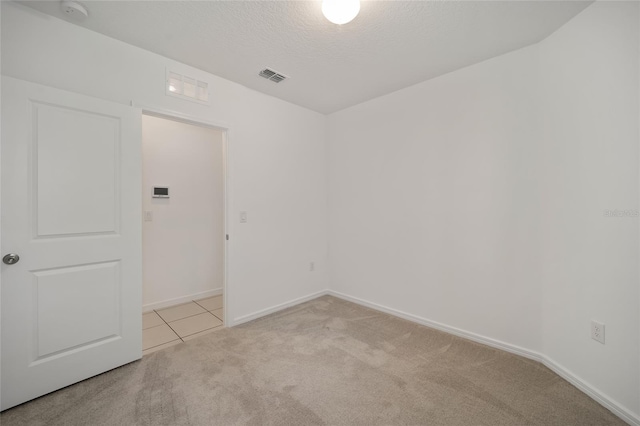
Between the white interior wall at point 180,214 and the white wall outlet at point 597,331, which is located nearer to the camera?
the white wall outlet at point 597,331

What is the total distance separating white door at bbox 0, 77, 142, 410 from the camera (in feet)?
5.56

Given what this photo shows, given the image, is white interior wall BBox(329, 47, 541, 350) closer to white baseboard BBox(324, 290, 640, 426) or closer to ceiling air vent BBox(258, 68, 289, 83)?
white baseboard BBox(324, 290, 640, 426)

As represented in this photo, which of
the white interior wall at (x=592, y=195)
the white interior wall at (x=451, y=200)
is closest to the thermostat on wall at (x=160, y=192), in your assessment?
the white interior wall at (x=451, y=200)

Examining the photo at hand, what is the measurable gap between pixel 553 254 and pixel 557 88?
4.19 feet

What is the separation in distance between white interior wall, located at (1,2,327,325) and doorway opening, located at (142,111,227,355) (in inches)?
12.4

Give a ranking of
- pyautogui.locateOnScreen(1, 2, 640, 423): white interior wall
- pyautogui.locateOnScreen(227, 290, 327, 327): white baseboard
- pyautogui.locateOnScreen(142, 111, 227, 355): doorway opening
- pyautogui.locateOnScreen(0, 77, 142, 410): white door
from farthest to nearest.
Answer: pyautogui.locateOnScreen(142, 111, 227, 355): doorway opening < pyautogui.locateOnScreen(227, 290, 327, 327): white baseboard < pyautogui.locateOnScreen(1, 2, 640, 423): white interior wall < pyautogui.locateOnScreen(0, 77, 142, 410): white door

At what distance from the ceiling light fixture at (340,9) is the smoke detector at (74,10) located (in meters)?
1.62

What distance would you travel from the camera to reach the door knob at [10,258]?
5.44ft

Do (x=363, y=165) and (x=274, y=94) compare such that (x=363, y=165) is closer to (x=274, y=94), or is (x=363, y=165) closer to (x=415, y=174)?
(x=415, y=174)

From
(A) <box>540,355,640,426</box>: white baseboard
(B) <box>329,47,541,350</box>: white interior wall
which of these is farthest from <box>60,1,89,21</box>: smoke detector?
(A) <box>540,355,640,426</box>: white baseboard

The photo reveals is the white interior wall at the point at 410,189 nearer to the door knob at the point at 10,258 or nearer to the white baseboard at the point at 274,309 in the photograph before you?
the white baseboard at the point at 274,309

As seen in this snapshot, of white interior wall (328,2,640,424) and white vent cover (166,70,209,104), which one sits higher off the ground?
white vent cover (166,70,209,104)

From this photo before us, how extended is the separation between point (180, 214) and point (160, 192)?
382 mm

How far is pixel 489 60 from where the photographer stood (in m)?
2.41
